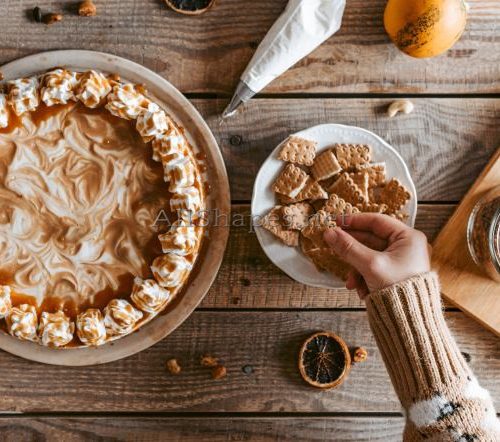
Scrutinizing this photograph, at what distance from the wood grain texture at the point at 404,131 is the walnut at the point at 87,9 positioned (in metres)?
0.40

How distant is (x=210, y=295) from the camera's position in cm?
180

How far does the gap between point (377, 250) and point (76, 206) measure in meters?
0.86

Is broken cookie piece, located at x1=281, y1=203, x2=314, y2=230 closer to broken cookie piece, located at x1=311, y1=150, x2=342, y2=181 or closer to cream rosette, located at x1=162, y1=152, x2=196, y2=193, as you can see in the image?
broken cookie piece, located at x1=311, y1=150, x2=342, y2=181

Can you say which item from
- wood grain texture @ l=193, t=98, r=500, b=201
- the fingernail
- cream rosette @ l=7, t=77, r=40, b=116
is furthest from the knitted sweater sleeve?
cream rosette @ l=7, t=77, r=40, b=116

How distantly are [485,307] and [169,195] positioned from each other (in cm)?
99

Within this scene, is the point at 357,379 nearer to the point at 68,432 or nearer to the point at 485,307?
the point at 485,307

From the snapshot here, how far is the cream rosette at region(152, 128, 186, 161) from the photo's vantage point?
5.28 feet

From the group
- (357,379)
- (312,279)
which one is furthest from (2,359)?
(357,379)

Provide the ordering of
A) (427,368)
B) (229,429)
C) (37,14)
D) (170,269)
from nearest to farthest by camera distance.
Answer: (427,368) → (170,269) → (37,14) → (229,429)

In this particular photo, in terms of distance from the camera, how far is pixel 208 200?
1.74m

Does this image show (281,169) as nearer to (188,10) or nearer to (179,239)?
(179,239)

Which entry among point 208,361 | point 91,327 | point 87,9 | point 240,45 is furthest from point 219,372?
point 87,9

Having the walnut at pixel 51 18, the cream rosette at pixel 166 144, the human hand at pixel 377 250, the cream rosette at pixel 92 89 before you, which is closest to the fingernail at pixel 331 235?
the human hand at pixel 377 250

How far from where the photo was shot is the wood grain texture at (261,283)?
5.83 feet
